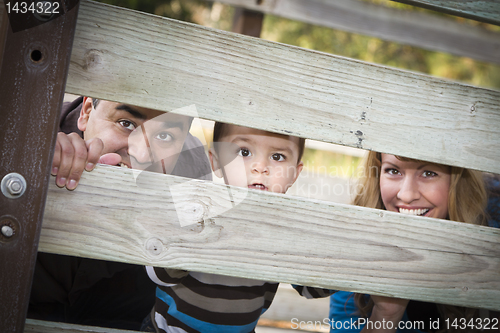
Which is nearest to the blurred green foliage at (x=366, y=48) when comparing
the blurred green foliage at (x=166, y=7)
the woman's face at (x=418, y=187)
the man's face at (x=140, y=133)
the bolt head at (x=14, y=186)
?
the blurred green foliage at (x=166, y=7)

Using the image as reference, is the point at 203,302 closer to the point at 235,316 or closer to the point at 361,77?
the point at 235,316

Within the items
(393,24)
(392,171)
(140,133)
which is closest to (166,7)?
(393,24)

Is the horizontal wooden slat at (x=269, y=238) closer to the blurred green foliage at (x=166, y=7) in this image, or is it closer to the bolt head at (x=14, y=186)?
the bolt head at (x=14, y=186)

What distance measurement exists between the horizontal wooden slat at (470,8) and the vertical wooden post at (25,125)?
28.5 inches

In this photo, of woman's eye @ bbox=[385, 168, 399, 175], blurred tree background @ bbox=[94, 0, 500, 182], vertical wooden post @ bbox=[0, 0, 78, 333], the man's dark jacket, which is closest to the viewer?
vertical wooden post @ bbox=[0, 0, 78, 333]

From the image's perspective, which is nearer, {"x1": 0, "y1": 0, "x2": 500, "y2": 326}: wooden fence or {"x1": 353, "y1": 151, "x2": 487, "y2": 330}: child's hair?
{"x1": 0, "y1": 0, "x2": 500, "y2": 326}: wooden fence

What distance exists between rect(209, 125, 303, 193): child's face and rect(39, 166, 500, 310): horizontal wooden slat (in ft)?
1.71

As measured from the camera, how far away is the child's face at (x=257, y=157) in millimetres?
1337

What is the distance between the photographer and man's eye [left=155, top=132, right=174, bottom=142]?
1.24 m

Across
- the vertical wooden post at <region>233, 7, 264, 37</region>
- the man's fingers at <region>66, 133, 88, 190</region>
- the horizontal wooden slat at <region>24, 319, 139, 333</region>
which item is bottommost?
the horizontal wooden slat at <region>24, 319, 139, 333</region>

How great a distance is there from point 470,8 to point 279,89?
0.47m

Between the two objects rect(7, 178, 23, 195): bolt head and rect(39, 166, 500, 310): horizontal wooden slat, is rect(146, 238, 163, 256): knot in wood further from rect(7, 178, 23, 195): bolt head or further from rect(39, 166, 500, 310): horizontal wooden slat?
rect(7, 178, 23, 195): bolt head

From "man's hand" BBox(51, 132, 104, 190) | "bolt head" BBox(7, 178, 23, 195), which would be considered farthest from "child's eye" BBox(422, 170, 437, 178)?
"bolt head" BBox(7, 178, 23, 195)

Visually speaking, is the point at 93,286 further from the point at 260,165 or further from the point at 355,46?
the point at 355,46
